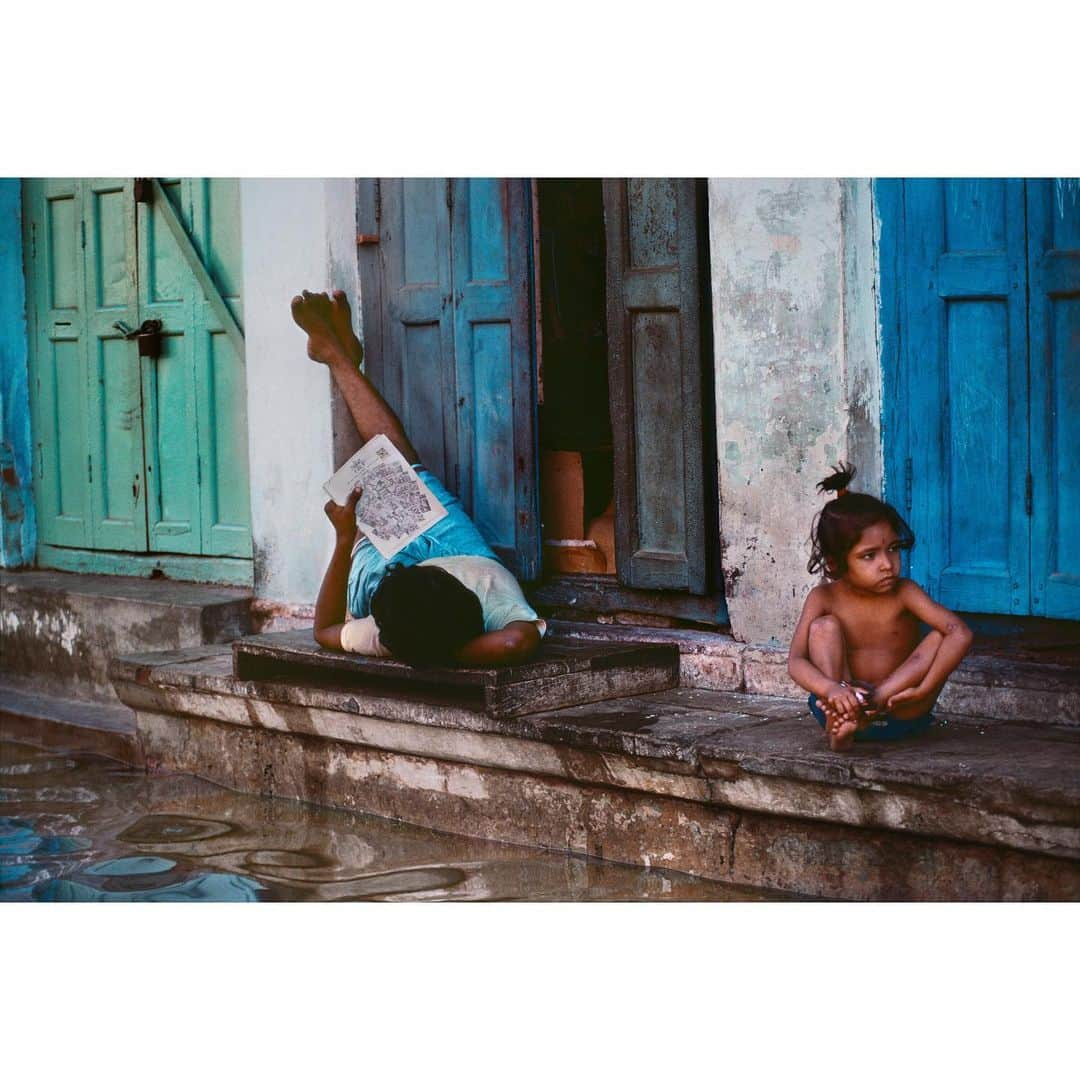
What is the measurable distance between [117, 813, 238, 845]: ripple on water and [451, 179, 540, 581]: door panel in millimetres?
1295

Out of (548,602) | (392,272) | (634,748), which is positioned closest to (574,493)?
(548,602)

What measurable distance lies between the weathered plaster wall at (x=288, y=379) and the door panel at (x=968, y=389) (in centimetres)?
235

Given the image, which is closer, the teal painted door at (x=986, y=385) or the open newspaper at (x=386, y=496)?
the teal painted door at (x=986, y=385)

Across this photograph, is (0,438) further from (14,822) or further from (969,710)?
(969,710)

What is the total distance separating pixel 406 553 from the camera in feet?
17.3

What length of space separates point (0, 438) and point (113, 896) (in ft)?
12.1

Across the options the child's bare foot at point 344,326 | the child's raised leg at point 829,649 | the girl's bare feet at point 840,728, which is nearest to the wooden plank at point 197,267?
the child's bare foot at point 344,326

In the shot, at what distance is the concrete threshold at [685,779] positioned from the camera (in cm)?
360

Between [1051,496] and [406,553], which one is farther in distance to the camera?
[406,553]

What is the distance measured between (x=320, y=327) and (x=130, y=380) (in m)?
1.53

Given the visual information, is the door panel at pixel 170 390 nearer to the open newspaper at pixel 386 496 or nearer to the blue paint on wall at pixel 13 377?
the blue paint on wall at pixel 13 377

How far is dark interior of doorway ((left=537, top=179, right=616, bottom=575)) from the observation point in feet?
17.9

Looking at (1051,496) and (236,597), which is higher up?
(1051,496)

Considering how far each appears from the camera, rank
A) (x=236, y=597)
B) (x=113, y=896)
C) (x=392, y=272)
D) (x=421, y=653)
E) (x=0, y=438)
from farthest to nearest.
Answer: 1. (x=0, y=438)
2. (x=236, y=597)
3. (x=392, y=272)
4. (x=421, y=653)
5. (x=113, y=896)
